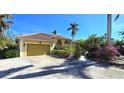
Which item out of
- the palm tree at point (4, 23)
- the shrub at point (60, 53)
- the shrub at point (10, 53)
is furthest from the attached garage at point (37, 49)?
the palm tree at point (4, 23)


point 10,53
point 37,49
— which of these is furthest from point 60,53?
point 10,53

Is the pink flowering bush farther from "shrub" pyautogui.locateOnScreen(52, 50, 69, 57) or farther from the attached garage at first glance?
the attached garage

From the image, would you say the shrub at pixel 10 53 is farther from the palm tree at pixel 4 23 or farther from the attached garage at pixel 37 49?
the palm tree at pixel 4 23

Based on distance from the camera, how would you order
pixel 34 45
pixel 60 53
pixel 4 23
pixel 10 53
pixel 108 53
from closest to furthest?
pixel 108 53, pixel 4 23, pixel 10 53, pixel 60 53, pixel 34 45

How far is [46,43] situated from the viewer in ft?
76.8

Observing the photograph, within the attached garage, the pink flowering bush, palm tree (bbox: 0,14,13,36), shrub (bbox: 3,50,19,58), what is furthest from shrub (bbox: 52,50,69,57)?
palm tree (bbox: 0,14,13,36)

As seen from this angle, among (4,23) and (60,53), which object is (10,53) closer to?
(4,23)

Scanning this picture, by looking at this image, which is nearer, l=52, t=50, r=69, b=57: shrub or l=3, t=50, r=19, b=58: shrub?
l=52, t=50, r=69, b=57: shrub

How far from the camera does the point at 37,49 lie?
22.6 m

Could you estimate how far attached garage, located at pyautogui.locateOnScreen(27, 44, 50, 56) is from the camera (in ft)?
72.7

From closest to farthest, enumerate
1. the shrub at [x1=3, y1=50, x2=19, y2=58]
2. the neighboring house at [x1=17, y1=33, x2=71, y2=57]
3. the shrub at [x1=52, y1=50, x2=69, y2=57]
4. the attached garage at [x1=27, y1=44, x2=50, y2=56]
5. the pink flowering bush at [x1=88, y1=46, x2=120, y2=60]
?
the pink flowering bush at [x1=88, y1=46, x2=120, y2=60] → the shrub at [x1=52, y1=50, x2=69, y2=57] → the shrub at [x1=3, y1=50, x2=19, y2=58] → the neighboring house at [x1=17, y1=33, x2=71, y2=57] → the attached garage at [x1=27, y1=44, x2=50, y2=56]
